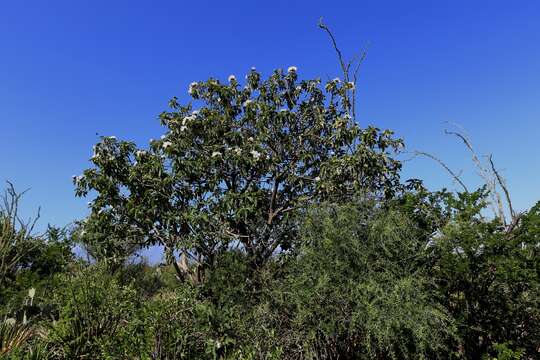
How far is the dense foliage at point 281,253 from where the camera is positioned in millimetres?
6445

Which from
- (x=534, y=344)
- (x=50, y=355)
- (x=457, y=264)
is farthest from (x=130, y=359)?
(x=534, y=344)

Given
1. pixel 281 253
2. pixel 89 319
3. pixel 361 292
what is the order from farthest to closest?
pixel 281 253 < pixel 89 319 < pixel 361 292

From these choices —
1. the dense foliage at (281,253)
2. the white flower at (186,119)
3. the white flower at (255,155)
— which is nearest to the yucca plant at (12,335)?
the dense foliage at (281,253)

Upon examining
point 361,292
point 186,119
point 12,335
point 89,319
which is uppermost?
point 186,119

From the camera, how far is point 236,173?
9344 mm

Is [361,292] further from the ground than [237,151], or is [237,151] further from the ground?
[237,151]

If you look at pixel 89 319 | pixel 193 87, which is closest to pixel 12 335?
pixel 89 319

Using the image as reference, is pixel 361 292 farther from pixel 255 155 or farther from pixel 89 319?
pixel 89 319

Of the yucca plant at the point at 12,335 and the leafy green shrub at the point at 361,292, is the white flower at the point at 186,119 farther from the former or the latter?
the yucca plant at the point at 12,335

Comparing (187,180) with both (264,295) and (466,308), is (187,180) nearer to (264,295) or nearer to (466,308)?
(264,295)

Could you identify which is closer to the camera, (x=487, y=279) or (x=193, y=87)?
(x=487, y=279)

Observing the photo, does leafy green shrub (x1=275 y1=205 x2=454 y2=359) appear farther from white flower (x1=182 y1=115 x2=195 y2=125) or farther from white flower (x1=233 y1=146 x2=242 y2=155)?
white flower (x1=182 y1=115 x2=195 y2=125)

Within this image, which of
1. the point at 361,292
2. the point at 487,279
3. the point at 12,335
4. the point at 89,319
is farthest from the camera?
the point at 12,335

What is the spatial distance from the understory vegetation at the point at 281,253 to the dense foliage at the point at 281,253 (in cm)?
3
